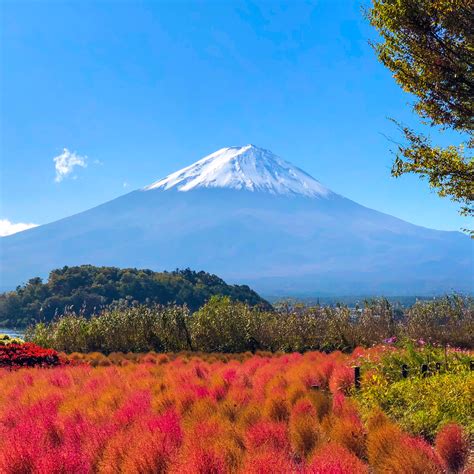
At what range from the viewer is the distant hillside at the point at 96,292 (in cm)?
6119

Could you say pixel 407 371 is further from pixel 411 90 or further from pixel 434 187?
pixel 411 90

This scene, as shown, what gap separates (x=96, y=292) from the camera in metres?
61.5

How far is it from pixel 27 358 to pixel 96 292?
4674 cm

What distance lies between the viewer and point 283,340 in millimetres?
19875

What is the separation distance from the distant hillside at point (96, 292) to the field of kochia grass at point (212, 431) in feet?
166

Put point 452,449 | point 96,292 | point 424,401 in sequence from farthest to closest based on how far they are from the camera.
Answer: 1. point 96,292
2. point 424,401
3. point 452,449

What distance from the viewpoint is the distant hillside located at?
6119 centimetres

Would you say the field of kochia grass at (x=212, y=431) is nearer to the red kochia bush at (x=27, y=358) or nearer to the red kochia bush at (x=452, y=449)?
the red kochia bush at (x=452, y=449)

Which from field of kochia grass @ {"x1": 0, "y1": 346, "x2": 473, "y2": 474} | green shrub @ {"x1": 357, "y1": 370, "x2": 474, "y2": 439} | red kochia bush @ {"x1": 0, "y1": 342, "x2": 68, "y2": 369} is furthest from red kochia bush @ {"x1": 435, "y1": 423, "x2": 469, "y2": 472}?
red kochia bush @ {"x1": 0, "y1": 342, "x2": 68, "y2": 369}

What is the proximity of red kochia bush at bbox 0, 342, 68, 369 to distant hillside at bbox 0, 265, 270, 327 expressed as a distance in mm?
43403

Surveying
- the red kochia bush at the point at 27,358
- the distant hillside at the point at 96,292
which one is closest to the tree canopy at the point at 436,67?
the red kochia bush at the point at 27,358

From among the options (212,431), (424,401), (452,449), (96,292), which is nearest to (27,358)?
(212,431)

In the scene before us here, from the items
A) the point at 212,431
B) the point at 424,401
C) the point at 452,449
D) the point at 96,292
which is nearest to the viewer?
the point at 452,449

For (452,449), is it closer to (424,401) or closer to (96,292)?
(424,401)
